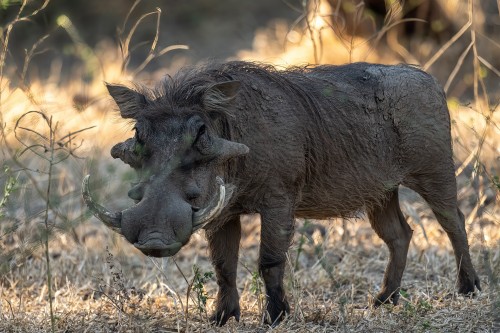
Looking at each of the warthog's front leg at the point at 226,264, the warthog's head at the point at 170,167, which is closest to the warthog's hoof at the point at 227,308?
the warthog's front leg at the point at 226,264

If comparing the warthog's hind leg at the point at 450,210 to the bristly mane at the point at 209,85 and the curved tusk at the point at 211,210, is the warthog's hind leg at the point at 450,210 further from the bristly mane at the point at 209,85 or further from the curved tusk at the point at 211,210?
the curved tusk at the point at 211,210

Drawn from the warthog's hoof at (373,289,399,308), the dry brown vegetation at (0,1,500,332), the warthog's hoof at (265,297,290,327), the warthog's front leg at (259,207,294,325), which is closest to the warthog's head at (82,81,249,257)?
the dry brown vegetation at (0,1,500,332)

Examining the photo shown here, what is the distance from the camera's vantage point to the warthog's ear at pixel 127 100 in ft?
13.2

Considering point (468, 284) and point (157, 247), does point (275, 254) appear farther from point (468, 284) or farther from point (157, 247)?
point (468, 284)

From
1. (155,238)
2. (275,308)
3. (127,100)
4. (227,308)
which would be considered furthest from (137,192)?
(227,308)

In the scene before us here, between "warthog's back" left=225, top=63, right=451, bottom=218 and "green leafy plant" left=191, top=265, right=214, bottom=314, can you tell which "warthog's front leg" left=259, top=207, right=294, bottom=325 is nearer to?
"warthog's back" left=225, top=63, right=451, bottom=218

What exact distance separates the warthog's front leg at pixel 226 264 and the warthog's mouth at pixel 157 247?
3.41 ft

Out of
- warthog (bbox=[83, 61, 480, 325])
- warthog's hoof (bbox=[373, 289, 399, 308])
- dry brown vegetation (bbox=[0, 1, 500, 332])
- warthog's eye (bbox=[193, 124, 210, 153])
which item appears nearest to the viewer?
warthog (bbox=[83, 61, 480, 325])

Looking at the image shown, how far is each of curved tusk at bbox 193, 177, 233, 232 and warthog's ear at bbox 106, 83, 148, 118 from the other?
1.74 feet

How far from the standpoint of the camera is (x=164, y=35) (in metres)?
14.9

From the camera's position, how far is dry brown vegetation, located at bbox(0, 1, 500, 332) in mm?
4121

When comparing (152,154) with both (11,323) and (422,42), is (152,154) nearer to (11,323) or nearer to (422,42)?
(11,323)

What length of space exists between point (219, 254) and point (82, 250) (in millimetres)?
1609

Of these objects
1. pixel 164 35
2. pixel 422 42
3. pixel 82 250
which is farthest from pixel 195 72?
pixel 164 35
